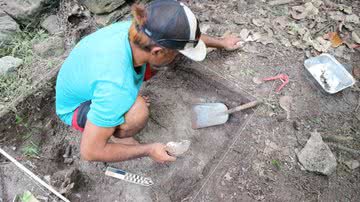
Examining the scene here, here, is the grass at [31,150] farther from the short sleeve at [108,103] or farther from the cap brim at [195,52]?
the cap brim at [195,52]

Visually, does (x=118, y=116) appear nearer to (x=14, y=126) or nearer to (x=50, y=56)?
(x=14, y=126)

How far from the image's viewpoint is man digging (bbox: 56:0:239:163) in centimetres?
188

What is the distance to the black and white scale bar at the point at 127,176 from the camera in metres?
2.84

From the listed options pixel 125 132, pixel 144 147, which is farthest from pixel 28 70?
pixel 144 147

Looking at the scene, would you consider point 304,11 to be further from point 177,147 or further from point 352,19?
point 177,147

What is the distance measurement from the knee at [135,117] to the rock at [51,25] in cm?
164

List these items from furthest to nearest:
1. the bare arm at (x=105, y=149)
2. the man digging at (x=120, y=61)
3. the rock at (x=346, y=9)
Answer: the rock at (x=346, y=9), the bare arm at (x=105, y=149), the man digging at (x=120, y=61)

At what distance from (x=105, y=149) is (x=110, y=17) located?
1.86 meters

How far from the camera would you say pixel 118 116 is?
2.07 meters

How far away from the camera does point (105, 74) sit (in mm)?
1978

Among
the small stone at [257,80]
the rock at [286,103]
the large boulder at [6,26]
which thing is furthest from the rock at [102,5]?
the rock at [286,103]

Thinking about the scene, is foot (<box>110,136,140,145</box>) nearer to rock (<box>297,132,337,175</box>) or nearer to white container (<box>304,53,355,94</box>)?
rock (<box>297,132,337,175</box>)

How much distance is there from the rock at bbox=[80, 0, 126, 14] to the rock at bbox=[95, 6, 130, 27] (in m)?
0.04

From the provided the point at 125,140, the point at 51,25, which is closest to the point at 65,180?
the point at 125,140
